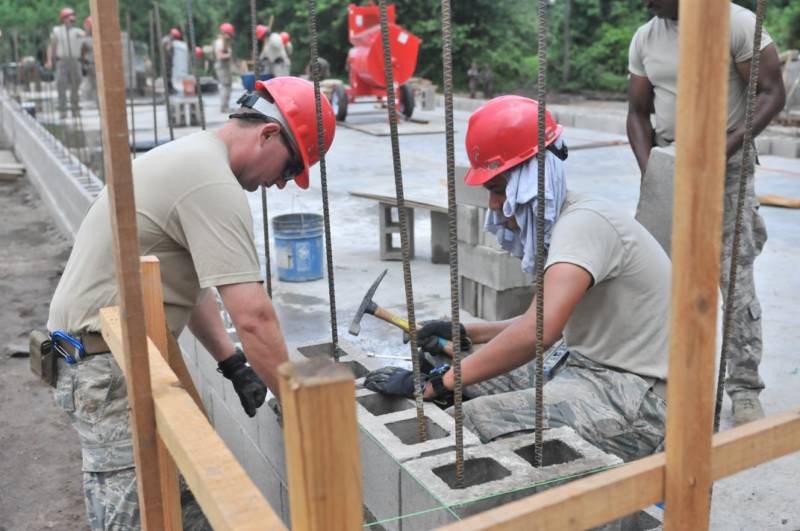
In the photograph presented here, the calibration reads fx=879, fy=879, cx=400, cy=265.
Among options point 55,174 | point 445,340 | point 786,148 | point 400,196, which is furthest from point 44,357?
point 786,148

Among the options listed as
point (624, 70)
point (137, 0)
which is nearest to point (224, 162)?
point (624, 70)

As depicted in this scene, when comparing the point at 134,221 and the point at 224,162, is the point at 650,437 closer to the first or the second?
the point at 224,162

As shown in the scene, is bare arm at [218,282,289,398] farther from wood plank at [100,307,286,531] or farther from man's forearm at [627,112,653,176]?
man's forearm at [627,112,653,176]

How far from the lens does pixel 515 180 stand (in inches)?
116

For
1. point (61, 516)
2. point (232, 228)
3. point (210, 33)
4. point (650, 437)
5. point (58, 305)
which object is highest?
point (210, 33)

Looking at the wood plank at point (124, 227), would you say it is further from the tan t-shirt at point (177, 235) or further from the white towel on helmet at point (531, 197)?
the white towel on helmet at point (531, 197)

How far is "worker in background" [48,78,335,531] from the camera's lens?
259cm

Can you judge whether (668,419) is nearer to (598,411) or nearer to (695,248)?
(695,248)

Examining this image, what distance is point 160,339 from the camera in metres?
2.24

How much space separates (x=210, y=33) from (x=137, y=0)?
17.7 ft

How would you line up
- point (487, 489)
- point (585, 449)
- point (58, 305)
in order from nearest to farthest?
point (487, 489), point (585, 449), point (58, 305)

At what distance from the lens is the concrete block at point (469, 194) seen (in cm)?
519

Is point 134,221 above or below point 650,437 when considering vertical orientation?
above

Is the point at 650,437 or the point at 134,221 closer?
the point at 134,221
